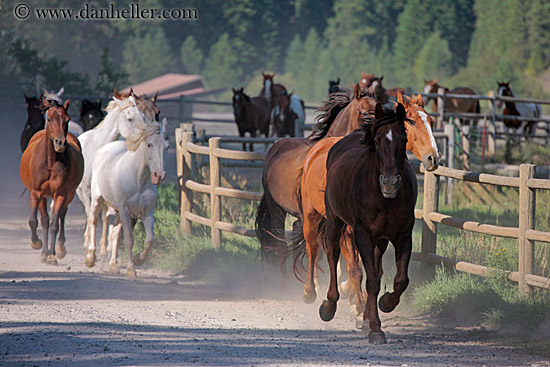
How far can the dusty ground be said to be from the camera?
5441mm

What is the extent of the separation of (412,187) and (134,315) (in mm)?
2708

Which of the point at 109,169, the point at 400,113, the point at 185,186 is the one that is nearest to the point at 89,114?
the point at 185,186

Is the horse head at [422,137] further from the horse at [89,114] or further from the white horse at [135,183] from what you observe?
the horse at [89,114]

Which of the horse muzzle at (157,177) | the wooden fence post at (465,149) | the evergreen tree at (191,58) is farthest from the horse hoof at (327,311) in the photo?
the evergreen tree at (191,58)

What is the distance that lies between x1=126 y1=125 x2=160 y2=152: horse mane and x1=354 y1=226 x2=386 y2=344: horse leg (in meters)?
4.01

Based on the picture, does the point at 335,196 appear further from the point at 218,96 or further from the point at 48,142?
the point at 218,96

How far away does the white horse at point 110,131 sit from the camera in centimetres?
973

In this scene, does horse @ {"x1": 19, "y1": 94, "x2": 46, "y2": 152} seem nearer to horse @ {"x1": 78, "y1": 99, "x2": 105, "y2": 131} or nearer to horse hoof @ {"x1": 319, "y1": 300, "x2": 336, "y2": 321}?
horse @ {"x1": 78, "y1": 99, "x2": 105, "y2": 131}

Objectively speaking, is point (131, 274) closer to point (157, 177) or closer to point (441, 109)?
point (157, 177)

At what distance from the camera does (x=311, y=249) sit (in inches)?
288

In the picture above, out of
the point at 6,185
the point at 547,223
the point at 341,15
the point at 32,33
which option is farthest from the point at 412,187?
the point at 341,15

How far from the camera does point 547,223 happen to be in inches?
382

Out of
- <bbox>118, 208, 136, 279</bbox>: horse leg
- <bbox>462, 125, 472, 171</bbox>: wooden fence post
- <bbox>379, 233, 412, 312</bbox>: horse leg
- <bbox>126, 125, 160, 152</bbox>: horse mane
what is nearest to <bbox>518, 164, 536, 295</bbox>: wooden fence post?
<bbox>379, 233, 412, 312</bbox>: horse leg

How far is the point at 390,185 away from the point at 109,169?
16.0 ft
